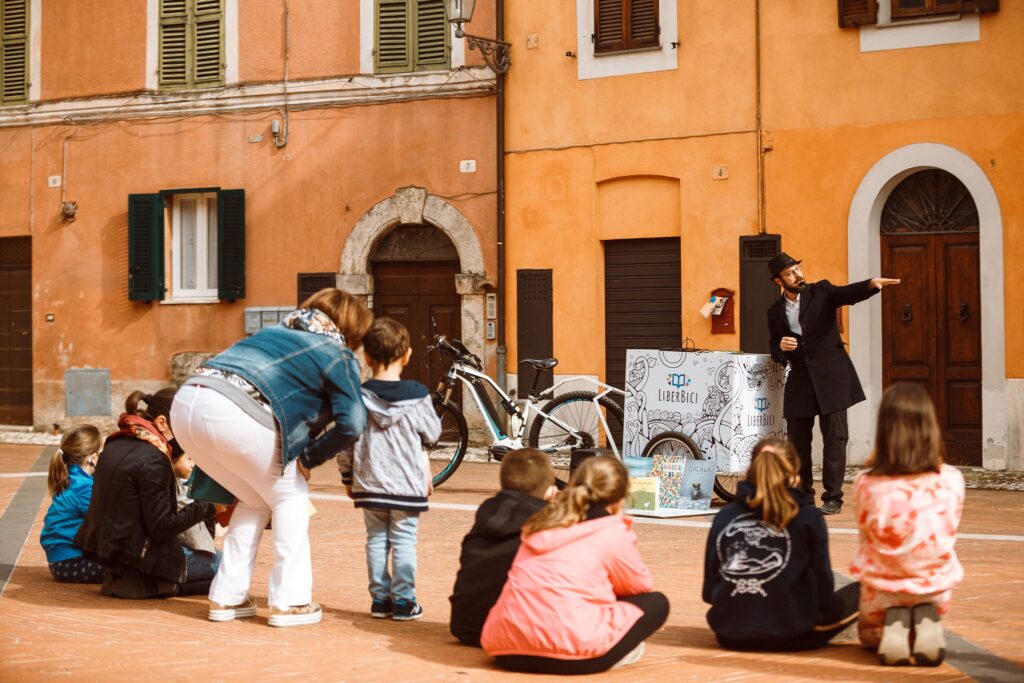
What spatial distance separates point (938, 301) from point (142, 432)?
29.3ft

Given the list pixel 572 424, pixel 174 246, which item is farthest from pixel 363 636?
pixel 174 246

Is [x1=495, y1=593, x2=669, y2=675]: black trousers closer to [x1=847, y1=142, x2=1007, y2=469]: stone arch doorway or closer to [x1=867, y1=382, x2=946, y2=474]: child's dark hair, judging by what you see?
[x1=867, y1=382, x2=946, y2=474]: child's dark hair

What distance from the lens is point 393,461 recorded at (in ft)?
20.5

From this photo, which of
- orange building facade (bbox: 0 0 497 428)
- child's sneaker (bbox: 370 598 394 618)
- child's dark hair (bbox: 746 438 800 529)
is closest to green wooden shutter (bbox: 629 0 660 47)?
orange building facade (bbox: 0 0 497 428)

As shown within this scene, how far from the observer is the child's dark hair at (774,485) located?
5.42 metres

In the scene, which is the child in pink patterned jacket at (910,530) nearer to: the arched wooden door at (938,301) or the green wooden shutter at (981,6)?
the arched wooden door at (938,301)

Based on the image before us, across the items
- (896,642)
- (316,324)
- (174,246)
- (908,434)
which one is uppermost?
(174,246)

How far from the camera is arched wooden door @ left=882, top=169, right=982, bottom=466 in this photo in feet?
44.1

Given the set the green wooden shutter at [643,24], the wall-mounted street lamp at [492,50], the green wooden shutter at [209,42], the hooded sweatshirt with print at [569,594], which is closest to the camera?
the hooded sweatshirt with print at [569,594]

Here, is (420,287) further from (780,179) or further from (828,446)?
(828,446)

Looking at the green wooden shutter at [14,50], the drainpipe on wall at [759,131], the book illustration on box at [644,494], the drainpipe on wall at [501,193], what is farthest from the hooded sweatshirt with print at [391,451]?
the green wooden shutter at [14,50]

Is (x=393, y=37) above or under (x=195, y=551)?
above

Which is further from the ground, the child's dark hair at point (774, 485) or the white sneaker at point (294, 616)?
the child's dark hair at point (774, 485)

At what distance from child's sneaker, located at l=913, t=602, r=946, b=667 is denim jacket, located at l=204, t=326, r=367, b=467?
2.31 m
